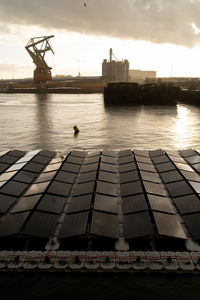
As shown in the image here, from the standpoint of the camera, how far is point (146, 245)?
18.0 meters

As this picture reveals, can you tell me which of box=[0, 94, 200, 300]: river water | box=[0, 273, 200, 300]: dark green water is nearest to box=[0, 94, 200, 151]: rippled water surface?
box=[0, 94, 200, 300]: river water

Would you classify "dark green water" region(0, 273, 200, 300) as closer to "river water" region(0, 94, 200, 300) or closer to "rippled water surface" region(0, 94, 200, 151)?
"river water" region(0, 94, 200, 300)

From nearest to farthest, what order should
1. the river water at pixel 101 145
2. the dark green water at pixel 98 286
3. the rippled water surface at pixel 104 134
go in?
the dark green water at pixel 98 286 → the river water at pixel 101 145 → the rippled water surface at pixel 104 134

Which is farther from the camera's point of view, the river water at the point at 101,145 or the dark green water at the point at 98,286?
the river water at the point at 101,145

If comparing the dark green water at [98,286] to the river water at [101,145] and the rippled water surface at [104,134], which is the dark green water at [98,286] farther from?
the rippled water surface at [104,134]

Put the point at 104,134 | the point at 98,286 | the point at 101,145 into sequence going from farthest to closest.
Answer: the point at 104,134 → the point at 101,145 → the point at 98,286

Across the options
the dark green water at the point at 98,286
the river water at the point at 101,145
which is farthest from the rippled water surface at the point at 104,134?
the dark green water at the point at 98,286

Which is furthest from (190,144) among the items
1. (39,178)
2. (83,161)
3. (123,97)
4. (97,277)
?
(123,97)

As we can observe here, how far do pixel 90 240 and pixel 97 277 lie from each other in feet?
10.0

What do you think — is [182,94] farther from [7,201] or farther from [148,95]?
[7,201]

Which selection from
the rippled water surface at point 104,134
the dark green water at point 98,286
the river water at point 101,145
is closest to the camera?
the dark green water at point 98,286

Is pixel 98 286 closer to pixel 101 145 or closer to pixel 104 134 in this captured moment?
pixel 101 145

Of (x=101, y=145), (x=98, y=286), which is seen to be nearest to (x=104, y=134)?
(x=101, y=145)

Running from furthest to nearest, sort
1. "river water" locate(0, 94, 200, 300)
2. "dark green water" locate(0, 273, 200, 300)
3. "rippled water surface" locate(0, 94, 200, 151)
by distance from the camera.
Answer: "rippled water surface" locate(0, 94, 200, 151) < "river water" locate(0, 94, 200, 300) < "dark green water" locate(0, 273, 200, 300)
